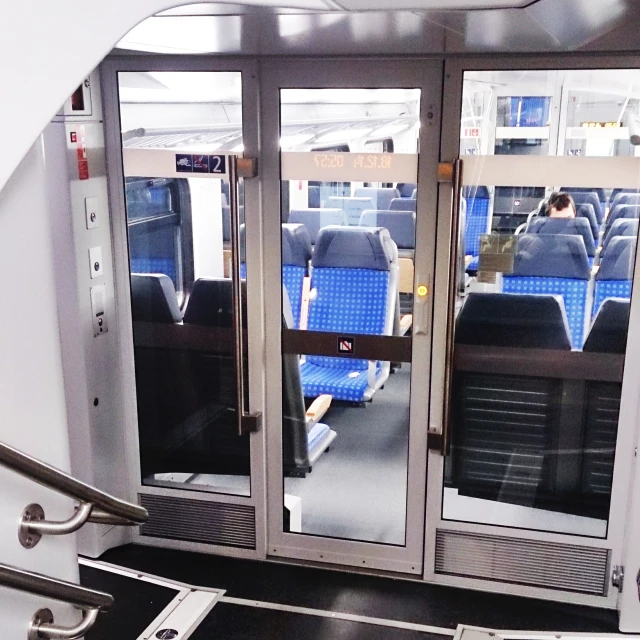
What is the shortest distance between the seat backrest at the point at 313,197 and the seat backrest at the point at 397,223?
0.84 feet

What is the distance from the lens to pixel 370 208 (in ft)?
12.8

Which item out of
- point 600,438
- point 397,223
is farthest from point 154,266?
point 600,438

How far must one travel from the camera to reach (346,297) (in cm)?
429

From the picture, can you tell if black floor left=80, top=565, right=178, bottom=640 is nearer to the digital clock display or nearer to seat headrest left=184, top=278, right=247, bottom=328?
seat headrest left=184, top=278, right=247, bottom=328

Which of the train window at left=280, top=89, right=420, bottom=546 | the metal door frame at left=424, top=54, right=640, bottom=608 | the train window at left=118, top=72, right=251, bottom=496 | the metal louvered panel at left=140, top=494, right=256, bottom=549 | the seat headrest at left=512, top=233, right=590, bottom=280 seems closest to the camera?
the metal door frame at left=424, top=54, right=640, bottom=608

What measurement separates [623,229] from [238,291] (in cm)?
187

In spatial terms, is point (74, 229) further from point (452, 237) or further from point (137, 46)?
point (452, 237)

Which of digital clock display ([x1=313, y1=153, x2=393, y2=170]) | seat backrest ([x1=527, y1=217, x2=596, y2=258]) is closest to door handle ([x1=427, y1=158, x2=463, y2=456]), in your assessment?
digital clock display ([x1=313, y1=153, x2=393, y2=170])

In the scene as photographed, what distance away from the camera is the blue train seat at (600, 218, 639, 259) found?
3.46 meters

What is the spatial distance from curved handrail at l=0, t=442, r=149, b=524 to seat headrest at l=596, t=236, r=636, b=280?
2.62 metres

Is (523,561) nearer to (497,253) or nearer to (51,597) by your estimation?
(497,253)

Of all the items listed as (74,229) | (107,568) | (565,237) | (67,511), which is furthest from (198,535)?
(67,511)

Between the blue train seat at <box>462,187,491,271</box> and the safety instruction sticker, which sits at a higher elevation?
the blue train seat at <box>462,187,491,271</box>

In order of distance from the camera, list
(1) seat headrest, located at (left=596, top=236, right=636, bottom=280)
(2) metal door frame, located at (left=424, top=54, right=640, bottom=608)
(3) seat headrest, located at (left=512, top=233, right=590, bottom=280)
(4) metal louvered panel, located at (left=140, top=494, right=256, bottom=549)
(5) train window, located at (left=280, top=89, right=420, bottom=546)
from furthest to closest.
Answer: (4) metal louvered panel, located at (left=140, top=494, right=256, bottom=549) < (5) train window, located at (left=280, top=89, right=420, bottom=546) < (3) seat headrest, located at (left=512, top=233, right=590, bottom=280) < (1) seat headrest, located at (left=596, top=236, right=636, bottom=280) < (2) metal door frame, located at (left=424, top=54, right=640, bottom=608)
